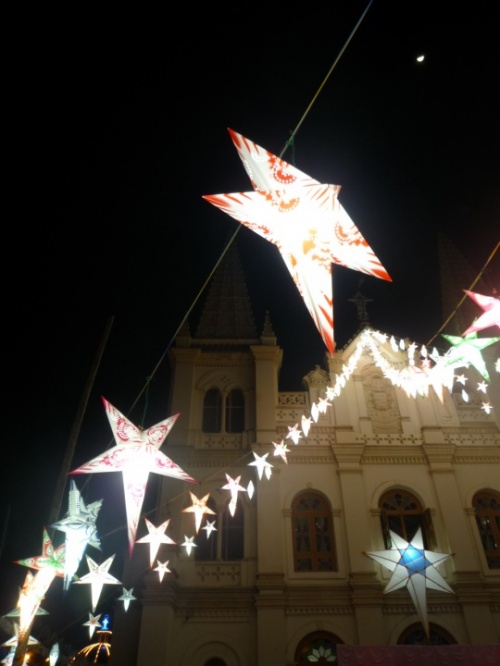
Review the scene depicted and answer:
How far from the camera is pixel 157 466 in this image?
8.82 metres

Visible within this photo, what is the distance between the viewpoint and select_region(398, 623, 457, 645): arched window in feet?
44.7

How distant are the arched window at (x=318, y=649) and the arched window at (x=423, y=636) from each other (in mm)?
1953

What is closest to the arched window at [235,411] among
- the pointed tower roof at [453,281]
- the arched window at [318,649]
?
the arched window at [318,649]

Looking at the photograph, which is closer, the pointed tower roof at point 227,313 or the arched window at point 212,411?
the arched window at point 212,411

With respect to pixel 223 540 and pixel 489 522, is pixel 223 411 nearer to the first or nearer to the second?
pixel 223 540

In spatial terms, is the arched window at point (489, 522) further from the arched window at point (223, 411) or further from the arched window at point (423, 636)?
the arched window at point (223, 411)

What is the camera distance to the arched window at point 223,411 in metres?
17.8

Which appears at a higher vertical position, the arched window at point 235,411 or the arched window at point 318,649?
the arched window at point 235,411

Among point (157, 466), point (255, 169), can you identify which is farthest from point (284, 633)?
point (255, 169)

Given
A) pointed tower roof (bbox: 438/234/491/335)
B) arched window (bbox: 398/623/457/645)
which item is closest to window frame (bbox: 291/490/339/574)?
arched window (bbox: 398/623/457/645)

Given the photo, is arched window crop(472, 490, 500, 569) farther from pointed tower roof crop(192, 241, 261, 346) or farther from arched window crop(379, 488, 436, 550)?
pointed tower roof crop(192, 241, 261, 346)

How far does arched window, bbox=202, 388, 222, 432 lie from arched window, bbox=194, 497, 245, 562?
3.05 metres

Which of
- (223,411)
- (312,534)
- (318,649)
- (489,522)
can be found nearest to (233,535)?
(312,534)

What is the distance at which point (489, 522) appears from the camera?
51.5ft
